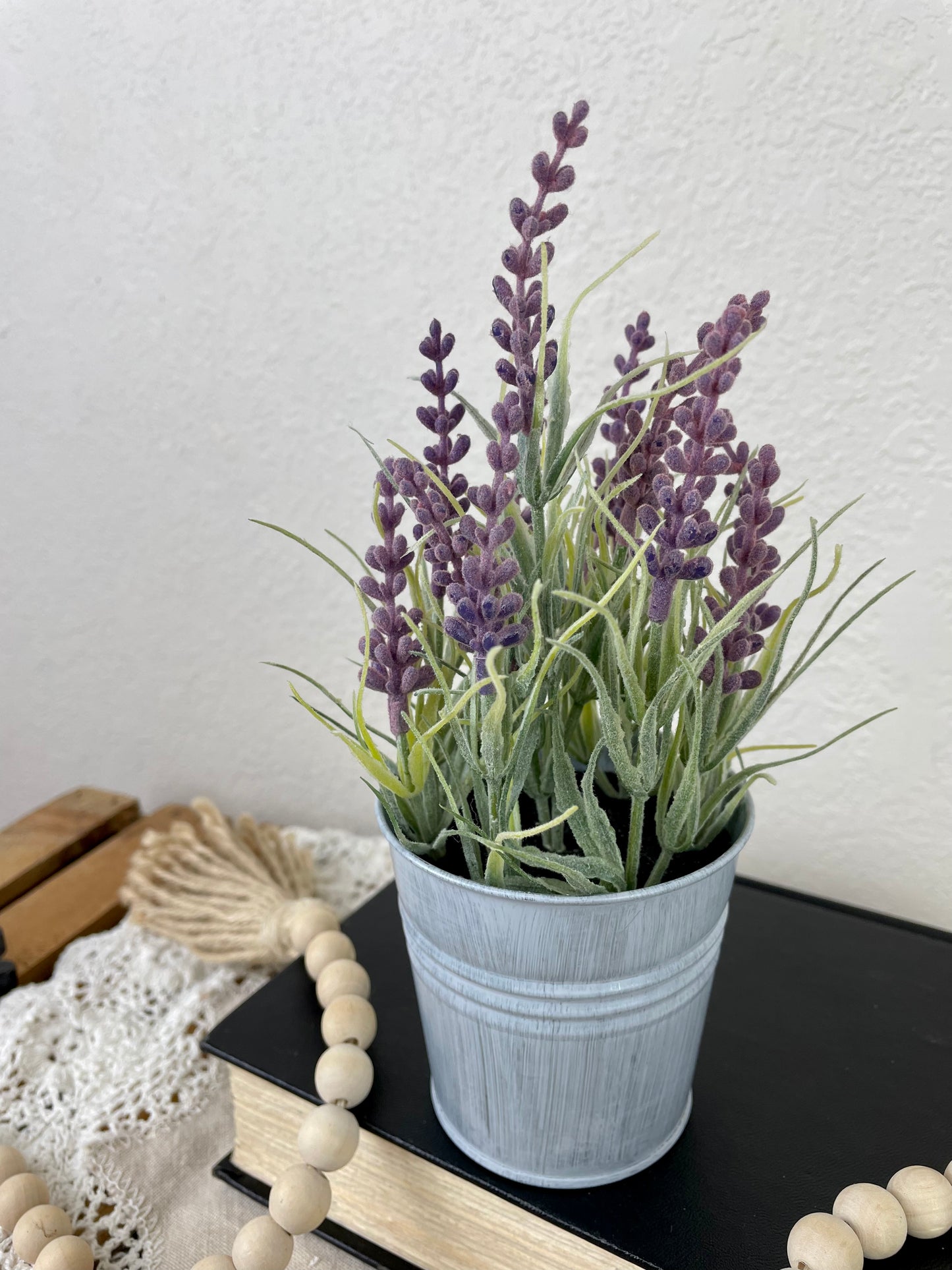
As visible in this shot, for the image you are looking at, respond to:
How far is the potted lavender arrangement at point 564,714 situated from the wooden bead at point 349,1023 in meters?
0.07

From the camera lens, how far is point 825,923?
2.06ft

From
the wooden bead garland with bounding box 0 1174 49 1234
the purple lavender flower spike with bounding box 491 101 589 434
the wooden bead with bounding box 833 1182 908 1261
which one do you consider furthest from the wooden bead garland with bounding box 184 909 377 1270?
the purple lavender flower spike with bounding box 491 101 589 434

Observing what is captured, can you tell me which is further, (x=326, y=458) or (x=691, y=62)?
(x=326, y=458)

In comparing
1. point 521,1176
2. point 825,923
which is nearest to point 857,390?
point 825,923

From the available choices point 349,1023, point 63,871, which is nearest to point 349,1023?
point 349,1023

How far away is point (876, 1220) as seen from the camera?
400 millimetres

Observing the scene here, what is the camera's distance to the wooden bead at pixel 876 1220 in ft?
1.31

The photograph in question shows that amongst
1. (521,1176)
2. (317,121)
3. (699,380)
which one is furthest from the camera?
(317,121)

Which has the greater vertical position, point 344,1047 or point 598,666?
point 598,666

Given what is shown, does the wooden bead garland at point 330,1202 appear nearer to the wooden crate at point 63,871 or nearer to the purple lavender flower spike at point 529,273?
the wooden crate at point 63,871

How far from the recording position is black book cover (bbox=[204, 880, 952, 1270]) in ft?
1.39

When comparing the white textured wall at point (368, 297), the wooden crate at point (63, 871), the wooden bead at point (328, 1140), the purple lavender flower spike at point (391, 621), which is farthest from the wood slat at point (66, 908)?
the purple lavender flower spike at point (391, 621)

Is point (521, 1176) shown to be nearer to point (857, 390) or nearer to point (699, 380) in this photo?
point (699, 380)

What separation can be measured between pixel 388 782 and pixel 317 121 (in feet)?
1.66
